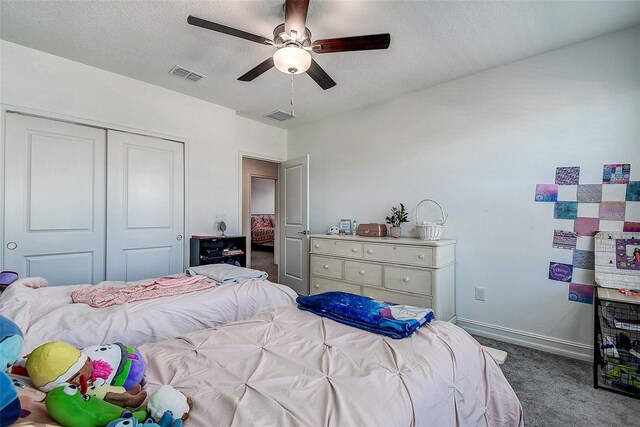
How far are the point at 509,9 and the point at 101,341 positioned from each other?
328cm

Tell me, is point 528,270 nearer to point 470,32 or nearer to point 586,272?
point 586,272

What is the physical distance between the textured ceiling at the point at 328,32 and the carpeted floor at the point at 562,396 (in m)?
2.66

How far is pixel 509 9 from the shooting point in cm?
205

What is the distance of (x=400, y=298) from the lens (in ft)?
9.63

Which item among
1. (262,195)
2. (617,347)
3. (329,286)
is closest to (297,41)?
(329,286)

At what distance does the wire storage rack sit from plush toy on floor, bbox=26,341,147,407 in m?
2.75

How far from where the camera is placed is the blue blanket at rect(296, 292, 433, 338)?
134 centimetres

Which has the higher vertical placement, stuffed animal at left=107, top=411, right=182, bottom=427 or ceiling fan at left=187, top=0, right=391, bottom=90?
ceiling fan at left=187, top=0, right=391, bottom=90

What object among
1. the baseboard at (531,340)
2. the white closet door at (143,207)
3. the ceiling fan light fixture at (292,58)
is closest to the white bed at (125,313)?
the white closet door at (143,207)

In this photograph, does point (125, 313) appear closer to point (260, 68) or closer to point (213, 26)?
point (213, 26)

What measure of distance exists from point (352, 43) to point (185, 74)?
1.96 meters

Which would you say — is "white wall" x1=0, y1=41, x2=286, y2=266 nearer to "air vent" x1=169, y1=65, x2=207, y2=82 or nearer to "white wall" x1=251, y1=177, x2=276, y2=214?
"air vent" x1=169, y1=65, x2=207, y2=82

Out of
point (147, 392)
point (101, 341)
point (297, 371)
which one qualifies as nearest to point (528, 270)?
point (297, 371)

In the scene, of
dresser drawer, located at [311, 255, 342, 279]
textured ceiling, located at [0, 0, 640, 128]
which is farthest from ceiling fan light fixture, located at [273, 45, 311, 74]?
dresser drawer, located at [311, 255, 342, 279]
